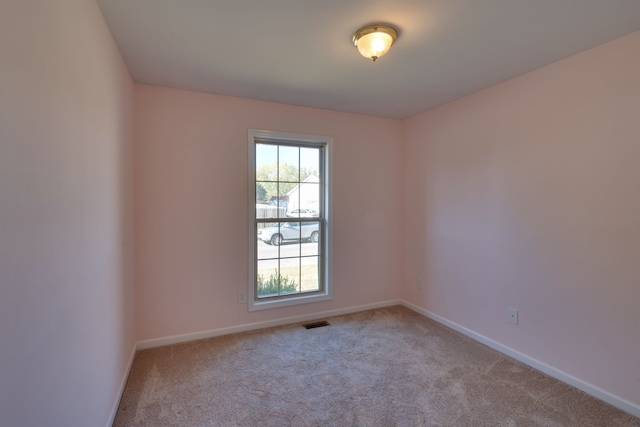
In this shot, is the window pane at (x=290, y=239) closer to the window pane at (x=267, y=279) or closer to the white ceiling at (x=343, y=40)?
the window pane at (x=267, y=279)

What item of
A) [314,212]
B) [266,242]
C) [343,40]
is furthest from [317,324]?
[343,40]

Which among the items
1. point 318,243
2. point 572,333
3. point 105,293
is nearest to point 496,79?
point 572,333

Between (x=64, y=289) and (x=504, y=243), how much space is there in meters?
2.99

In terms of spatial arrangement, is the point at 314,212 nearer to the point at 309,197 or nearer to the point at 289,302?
the point at 309,197

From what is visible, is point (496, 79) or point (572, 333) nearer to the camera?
point (572, 333)

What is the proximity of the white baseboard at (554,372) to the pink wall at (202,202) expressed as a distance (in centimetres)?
129

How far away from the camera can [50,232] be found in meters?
1.07

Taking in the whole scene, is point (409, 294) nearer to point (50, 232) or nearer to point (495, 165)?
point (495, 165)

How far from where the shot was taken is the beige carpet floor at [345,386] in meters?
1.79

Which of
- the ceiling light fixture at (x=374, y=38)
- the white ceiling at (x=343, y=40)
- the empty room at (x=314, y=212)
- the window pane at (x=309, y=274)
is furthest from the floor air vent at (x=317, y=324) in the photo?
the ceiling light fixture at (x=374, y=38)

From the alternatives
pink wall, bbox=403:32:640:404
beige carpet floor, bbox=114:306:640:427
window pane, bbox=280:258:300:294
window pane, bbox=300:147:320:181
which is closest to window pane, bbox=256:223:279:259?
window pane, bbox=280:258:300:294

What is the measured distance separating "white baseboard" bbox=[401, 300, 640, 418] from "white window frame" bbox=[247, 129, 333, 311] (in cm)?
137

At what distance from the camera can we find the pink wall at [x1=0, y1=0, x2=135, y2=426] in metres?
0.83

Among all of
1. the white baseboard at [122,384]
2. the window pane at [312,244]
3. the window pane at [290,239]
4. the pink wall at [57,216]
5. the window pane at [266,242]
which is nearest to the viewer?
the pink wall at [57,216]
